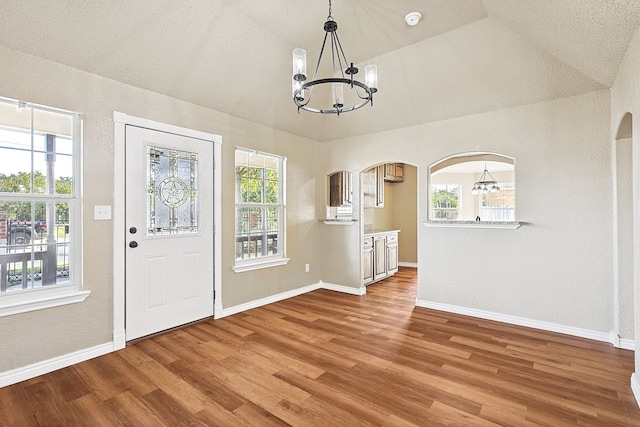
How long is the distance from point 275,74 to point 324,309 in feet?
9.87

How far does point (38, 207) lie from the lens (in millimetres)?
2602

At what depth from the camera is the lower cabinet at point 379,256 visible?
17.3 feet

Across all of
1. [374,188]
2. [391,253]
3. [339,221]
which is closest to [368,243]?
[339,221]

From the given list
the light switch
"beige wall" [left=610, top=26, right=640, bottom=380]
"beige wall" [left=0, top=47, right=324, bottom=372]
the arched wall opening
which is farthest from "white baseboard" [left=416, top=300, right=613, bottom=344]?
the light switch

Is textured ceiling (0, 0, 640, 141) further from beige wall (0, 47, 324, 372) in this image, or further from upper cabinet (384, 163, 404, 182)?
upper cabinet (384, 163, 404, 182)

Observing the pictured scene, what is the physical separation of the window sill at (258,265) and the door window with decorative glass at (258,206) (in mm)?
70

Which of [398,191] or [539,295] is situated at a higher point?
[398,191]

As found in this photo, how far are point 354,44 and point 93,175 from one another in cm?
289

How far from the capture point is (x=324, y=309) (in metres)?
4.16

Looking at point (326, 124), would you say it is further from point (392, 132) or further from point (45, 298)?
point (45, 298)

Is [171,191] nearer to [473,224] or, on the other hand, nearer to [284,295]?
[284,295]

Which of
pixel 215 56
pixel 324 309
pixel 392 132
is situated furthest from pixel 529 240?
pixel 215 56

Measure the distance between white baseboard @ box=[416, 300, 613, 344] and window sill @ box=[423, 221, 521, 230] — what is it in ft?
3.36

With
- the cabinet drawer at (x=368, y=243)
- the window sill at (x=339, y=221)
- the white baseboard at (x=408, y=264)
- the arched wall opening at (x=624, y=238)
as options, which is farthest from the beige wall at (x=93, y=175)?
the white baseboard at (x=408, y=264)
